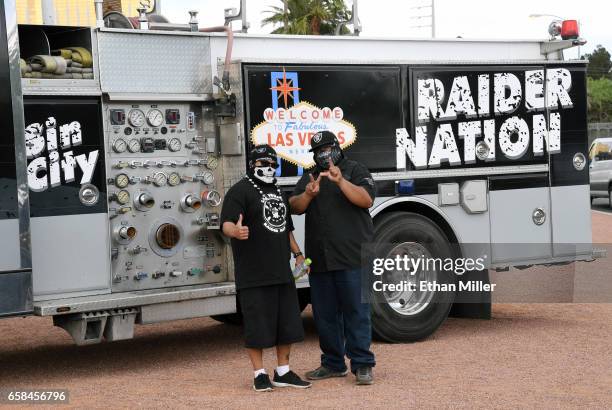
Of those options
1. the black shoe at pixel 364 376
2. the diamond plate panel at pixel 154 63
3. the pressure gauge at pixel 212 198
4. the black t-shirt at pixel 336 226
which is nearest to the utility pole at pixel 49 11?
the diamond plate panel at pixel 154 63

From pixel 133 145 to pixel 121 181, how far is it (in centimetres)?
32

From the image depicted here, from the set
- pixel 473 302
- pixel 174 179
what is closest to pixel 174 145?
pixel 174 179

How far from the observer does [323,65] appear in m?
9.98

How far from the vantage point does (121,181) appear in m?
9.16

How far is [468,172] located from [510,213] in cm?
63

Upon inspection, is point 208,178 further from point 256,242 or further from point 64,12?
point 64,12

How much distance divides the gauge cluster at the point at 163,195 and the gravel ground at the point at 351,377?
2.79 feet

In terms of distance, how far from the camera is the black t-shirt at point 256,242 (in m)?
8.29

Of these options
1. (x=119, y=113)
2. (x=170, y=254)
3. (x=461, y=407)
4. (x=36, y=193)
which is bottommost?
(x=461, y=407)

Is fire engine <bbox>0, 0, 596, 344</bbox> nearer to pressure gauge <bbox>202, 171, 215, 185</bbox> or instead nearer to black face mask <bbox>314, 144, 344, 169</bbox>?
pressure gauge <bbox>202, 171, 215, 185</bbox>

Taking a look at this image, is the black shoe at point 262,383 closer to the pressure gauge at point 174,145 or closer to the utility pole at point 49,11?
the pressure gauge at point 174,145

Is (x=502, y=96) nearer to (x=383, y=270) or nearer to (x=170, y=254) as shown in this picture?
(x=383, y=270)

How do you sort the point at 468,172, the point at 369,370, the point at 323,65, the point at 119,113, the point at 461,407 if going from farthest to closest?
the point at 468,172 → the point at 323,65 → the point at 119,113 → the point at 369,370 → the point at 461,407

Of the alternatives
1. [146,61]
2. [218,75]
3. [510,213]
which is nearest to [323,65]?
[218,75]
